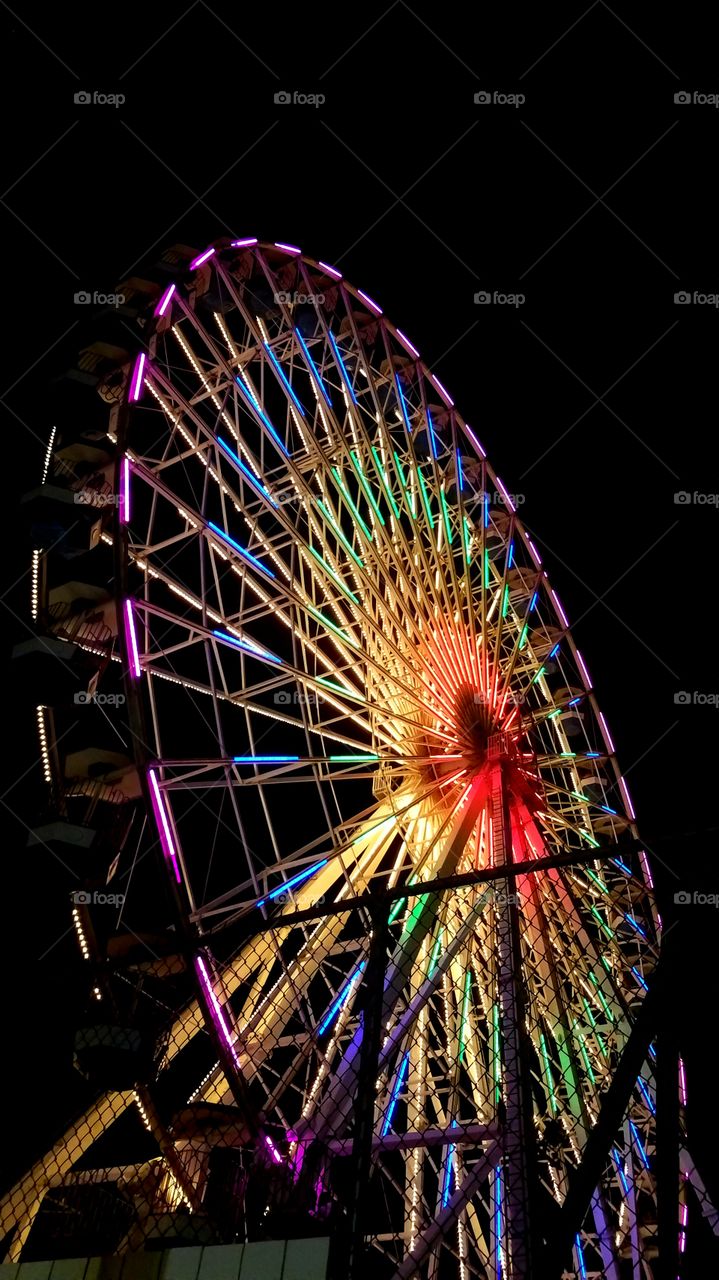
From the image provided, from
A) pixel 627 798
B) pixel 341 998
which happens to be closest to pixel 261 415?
pixel 341 998

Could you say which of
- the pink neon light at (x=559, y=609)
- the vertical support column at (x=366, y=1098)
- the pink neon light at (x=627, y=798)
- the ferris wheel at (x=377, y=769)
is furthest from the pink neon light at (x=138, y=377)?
the pink neon light at (x=627, y=798)

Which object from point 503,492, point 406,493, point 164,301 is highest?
point 164,301

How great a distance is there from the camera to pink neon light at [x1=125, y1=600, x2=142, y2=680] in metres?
12.8

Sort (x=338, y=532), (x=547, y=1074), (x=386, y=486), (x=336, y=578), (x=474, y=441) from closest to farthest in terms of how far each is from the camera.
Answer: (x=547, y=1074), (x=336, y=578), (x=338, y=532), (x=386, y=486), (x=474, y=441)

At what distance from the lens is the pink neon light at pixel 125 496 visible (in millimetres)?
13266

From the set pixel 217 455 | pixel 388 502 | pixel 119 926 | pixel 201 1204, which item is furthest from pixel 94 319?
pixel 201 1204

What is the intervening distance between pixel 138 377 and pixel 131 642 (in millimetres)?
3771

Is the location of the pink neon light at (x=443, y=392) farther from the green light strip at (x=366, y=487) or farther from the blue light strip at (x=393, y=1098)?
the blue light strip at (x=393, y=1098)

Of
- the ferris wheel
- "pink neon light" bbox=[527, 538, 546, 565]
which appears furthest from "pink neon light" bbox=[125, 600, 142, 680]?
"pink neon light" bbox=[527, 538, 546, 565]

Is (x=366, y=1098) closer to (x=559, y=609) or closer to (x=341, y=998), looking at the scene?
(x=341, y=998)

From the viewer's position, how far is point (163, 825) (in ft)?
41.4

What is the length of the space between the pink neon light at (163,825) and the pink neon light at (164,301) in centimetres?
661

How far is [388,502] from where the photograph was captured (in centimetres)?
1677

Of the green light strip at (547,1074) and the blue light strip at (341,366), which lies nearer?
the green light strip at (547,1074)
